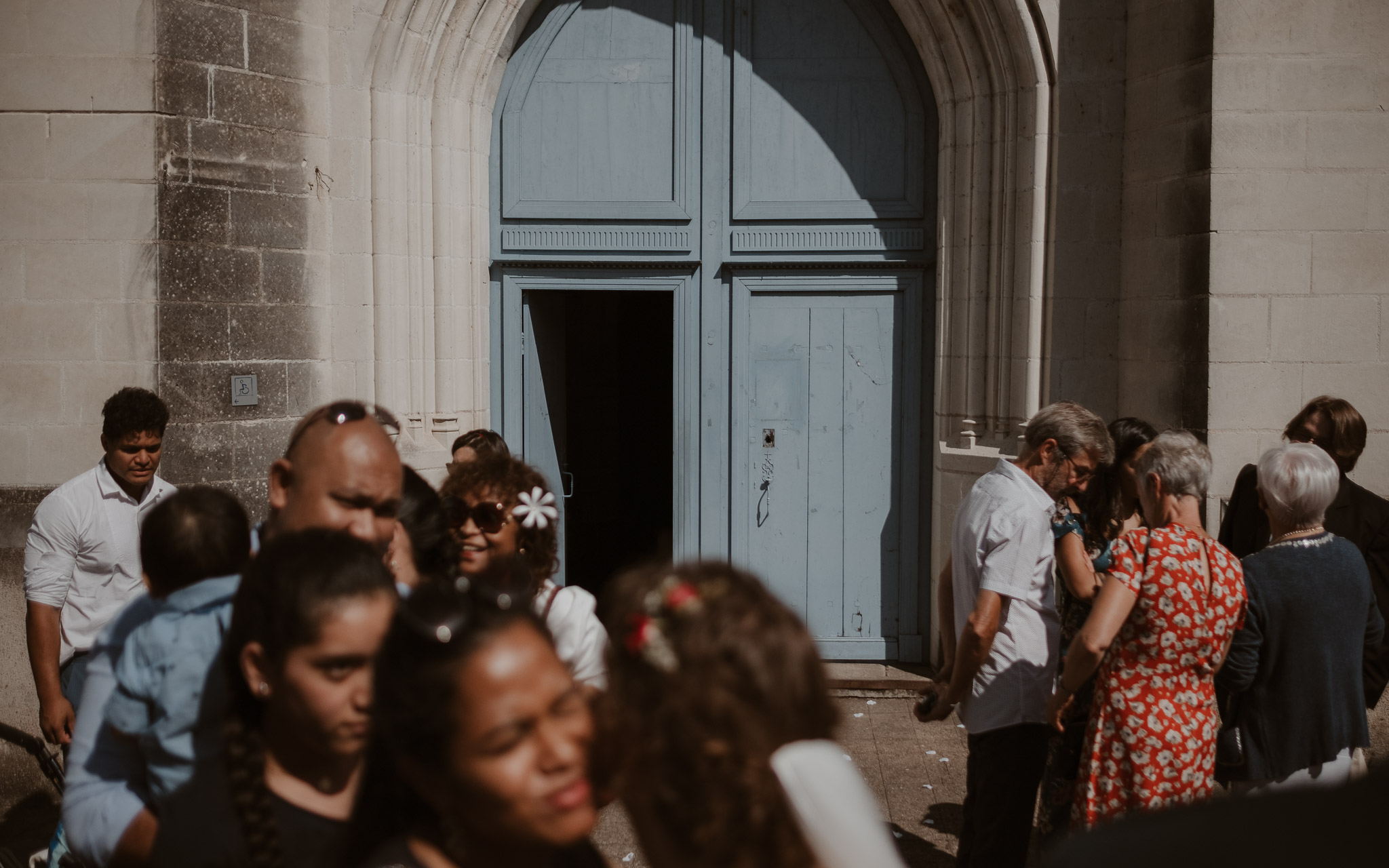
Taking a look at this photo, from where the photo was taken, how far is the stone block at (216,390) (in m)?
4.93

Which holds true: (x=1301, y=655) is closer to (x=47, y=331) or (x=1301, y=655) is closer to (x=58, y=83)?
(x=47, y=331)

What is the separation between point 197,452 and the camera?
16.4 ft

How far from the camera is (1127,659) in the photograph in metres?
2.98

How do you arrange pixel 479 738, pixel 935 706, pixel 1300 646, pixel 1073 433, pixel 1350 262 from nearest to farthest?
pixel 479 738 < pixel 1300 646 < pixel 1073 433 < pixel 935 706 < pixel 1350 262

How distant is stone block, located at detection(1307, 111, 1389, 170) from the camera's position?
4.84 meters

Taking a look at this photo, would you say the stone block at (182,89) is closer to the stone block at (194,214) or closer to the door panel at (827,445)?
the stone block at (194,214)

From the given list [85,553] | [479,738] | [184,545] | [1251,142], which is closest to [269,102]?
[85,553]

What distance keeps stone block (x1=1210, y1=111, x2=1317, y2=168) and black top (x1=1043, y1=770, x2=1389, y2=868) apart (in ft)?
14.8

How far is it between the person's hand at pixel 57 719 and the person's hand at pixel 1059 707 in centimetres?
296

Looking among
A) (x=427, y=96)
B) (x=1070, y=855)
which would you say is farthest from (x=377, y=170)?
(x=1070, y=855)

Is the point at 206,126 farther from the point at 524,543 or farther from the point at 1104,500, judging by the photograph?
the point at 1104,500

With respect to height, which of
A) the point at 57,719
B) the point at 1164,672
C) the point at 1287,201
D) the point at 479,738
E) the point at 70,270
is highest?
the point at 1287,201

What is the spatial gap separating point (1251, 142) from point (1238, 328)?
0.80 meters

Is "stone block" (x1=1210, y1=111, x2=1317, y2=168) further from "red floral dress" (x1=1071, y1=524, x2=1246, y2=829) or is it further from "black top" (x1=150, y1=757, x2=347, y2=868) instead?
"black top" (x1=150, y1=757, x2=347, y2=868)
